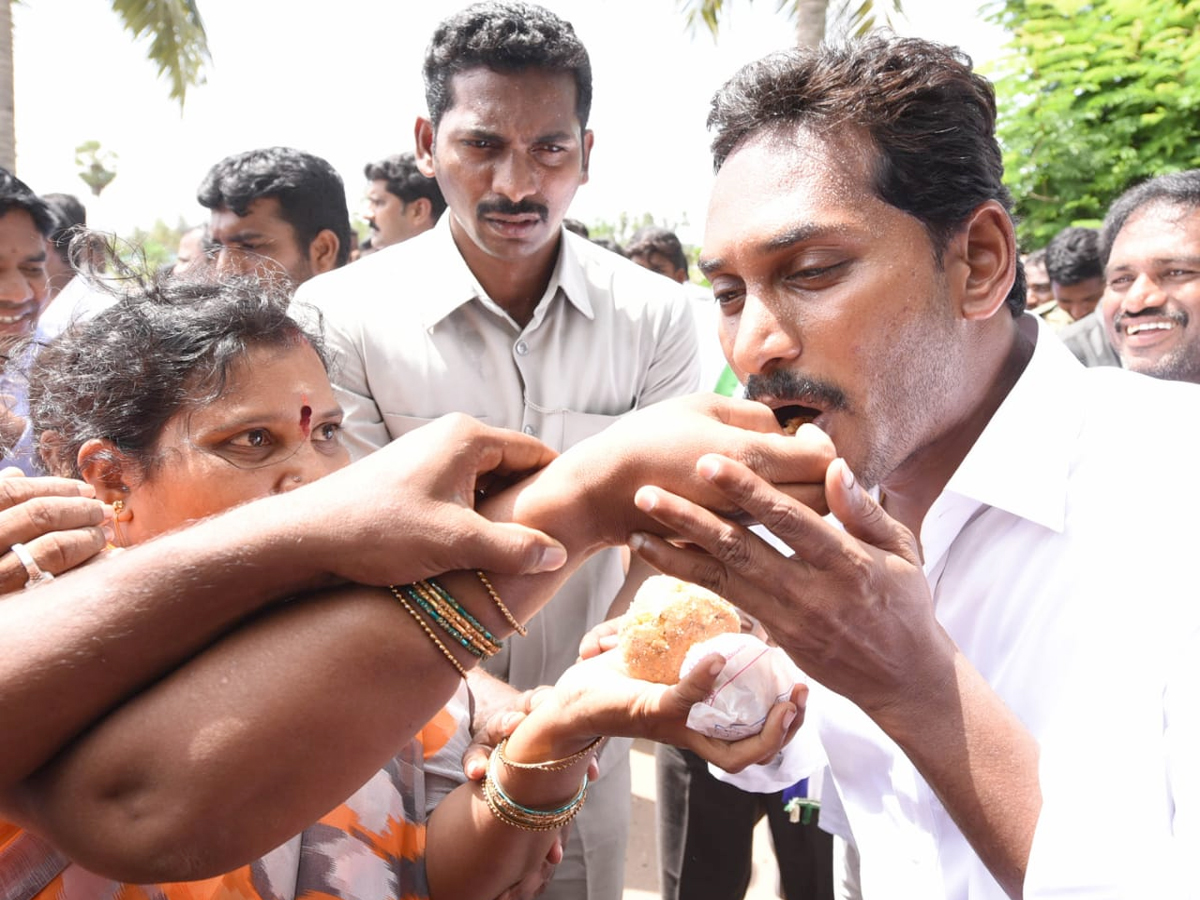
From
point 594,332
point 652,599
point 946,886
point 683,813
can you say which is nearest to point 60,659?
point 652,599

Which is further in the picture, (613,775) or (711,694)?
(613,775)

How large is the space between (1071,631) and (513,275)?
231cm

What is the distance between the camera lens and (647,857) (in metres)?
5.36

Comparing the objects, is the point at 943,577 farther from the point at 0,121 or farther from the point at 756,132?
the point at 0,121

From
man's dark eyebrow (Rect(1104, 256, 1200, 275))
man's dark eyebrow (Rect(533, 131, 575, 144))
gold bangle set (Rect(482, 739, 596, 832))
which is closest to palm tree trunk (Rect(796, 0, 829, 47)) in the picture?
man's dark eyebrow (Rect(1104, 256, 1200, 275))

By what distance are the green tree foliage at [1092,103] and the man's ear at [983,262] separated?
40.5 ft

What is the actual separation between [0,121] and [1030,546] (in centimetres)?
922

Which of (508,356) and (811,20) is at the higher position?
(811,20)

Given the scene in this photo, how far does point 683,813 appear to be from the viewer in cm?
419

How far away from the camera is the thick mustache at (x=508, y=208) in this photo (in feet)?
11.5

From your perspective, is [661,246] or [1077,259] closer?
[1077,259]

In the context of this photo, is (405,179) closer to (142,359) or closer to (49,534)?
(142,359)

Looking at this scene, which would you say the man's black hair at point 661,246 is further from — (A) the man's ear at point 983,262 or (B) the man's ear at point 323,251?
(A) the man's ear at point 983,262

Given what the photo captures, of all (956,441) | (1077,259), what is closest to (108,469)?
(956,441)
